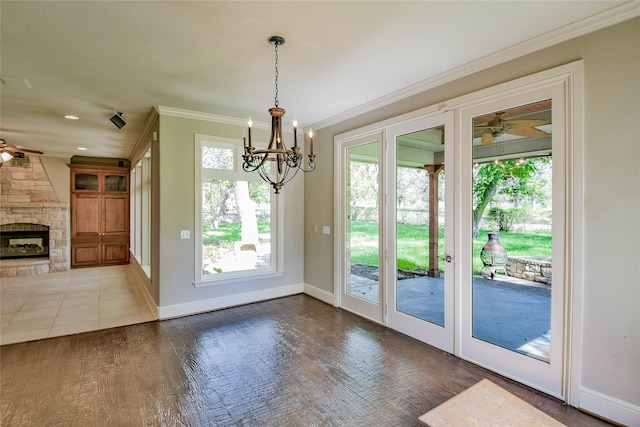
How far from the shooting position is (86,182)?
7820 millimetres

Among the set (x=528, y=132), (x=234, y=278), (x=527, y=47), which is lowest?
(x=234, y=278)

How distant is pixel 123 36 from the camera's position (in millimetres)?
2443

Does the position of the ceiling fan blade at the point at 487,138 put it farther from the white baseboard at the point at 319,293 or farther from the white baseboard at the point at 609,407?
the white baseboard at the point at 319,293

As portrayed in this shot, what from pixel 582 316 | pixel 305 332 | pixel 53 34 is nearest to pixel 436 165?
pixel 582 316

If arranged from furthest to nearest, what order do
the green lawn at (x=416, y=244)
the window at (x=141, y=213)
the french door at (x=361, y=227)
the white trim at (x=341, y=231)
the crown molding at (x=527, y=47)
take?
the window at (x=141, y=213) < the white trim at (x=341, y=231) < the french door at (x=361, y=227) < the green lawn at (x=416, y=244) < the crown molding at (x=527, y=47)

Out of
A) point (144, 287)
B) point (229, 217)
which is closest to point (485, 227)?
point (229, 217)

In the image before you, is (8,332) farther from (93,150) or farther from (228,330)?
(93,150)

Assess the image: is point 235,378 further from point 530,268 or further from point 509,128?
point 509,128

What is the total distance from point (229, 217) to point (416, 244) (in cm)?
279

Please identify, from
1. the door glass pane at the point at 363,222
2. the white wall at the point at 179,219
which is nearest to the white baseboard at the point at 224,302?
the white wall at the point at 179,219

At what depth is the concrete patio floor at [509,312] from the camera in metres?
2.59

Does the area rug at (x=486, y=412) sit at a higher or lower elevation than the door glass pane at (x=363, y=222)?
lower

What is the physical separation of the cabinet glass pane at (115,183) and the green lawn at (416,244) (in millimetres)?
6734

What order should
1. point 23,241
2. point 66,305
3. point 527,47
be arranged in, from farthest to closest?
point 23,241 < point 66,305 < point 527,47
